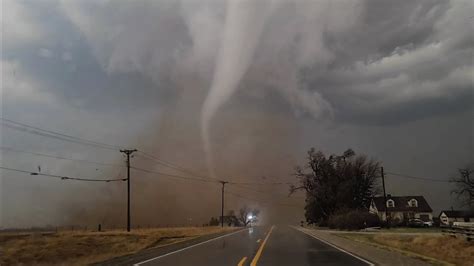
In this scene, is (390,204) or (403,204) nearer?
(390,204)

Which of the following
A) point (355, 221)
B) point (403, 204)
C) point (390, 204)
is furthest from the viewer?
point (403, 204)

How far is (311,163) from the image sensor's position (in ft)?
306

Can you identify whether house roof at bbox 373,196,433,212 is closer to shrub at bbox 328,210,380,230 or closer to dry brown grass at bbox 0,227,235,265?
shrub at bbox 328,210,380,230

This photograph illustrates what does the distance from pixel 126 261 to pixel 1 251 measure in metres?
19.8

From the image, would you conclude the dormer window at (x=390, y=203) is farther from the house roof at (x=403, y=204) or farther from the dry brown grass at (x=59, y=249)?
the dry brown grass at (x=59, y=249)

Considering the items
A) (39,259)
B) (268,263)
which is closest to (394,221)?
(39,259)

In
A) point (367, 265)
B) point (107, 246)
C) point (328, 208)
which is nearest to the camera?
point (367, 265)

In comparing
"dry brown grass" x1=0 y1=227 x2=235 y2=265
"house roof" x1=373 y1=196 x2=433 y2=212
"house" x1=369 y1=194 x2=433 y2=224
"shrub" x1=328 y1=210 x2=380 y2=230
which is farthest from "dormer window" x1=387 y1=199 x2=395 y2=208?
"dry brown grass" x1=0 y1=227 x2=235 y2=265

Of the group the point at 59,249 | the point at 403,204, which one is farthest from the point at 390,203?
the point at 59,249

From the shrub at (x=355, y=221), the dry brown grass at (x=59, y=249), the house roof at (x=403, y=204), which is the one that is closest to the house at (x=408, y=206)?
the house roof at (x=403, y=204)

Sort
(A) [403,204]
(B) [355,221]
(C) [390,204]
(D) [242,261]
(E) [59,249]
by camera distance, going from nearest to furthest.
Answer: (D) [242,261] < (E) [59,249] < (B) [355,221] < (C) [390,204] < (A) [403,204]

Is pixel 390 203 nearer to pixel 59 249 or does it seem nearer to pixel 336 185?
pixel 336 185

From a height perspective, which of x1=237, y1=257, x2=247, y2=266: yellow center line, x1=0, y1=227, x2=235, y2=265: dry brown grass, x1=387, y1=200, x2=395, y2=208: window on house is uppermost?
x1=387, y1=200, x2=395, y2=208: window on house

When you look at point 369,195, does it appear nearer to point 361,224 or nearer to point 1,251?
point 361,224
